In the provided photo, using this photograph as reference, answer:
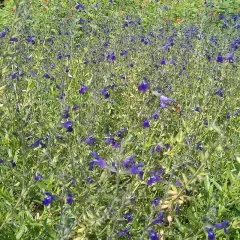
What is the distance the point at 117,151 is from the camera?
177 centimetres

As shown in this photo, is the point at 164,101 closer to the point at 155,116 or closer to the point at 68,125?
the point at 155,116

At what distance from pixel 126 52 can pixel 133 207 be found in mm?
2607

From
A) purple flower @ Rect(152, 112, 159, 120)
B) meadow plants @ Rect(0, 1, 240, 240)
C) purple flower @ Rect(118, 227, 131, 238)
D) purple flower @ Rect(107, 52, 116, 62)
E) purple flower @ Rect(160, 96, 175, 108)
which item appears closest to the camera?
meadow plants @ Rect(0, 1, 240, 240)

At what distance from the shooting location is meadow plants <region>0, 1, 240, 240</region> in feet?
7.08

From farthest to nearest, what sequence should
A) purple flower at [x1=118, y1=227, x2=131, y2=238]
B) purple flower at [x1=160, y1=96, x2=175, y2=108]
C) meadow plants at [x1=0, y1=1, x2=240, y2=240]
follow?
purple flower at [x1=160, y1=96, x2=175, y2=108] < purple flower at [x1=118, y1=227, x2=131, y2=238] < meadow plants at [x1=0, y1=1, x2=240, y2=240]

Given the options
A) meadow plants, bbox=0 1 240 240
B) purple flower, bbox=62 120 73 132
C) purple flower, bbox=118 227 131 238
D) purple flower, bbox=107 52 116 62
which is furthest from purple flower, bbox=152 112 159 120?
purple flower, bbox=107 52 116 62

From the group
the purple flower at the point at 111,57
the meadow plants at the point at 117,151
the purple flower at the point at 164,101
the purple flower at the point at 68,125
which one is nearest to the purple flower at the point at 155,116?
the meadow plants at the point at 117,151

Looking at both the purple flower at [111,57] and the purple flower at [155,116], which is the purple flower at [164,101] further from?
the purple flower at [111,57]

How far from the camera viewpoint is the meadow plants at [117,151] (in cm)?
216

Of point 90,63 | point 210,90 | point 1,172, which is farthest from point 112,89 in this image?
point 1,172

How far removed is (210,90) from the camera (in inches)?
117

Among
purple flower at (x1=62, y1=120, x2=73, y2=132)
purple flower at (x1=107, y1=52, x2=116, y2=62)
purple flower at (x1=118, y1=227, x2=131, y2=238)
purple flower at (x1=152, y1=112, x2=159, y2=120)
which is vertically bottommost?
purple flower at (x1=118, y1=227, x2=131, y2=238)

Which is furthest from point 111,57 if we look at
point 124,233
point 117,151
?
point 117,151

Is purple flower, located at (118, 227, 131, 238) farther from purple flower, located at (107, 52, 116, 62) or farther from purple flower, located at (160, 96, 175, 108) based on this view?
purple flower, located at (107, 52, 116, 62)
